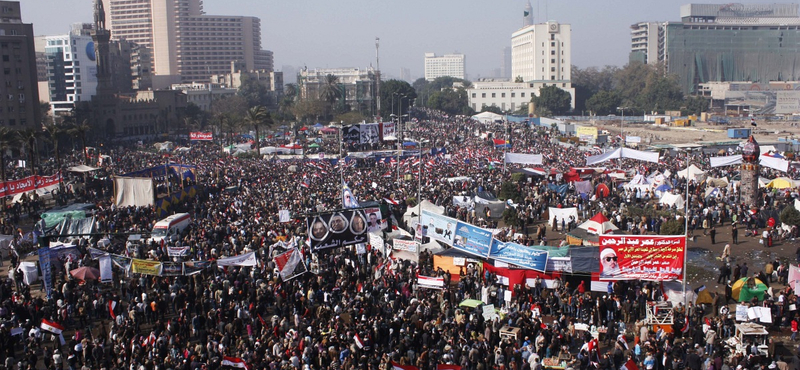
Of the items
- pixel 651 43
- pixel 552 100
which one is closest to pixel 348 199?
pixel 552 100

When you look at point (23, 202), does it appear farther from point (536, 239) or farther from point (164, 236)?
point (536, 239)

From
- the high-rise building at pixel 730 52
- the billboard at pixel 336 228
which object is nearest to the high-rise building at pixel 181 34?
the high-rise building at pixel 730 52

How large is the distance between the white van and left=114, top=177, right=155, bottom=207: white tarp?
4222 millimetres

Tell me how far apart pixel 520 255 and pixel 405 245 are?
3.99m

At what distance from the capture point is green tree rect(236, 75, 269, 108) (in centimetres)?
13162

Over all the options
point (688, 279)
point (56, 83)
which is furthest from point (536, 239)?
point (56, 83)

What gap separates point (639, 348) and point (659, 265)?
2512 millimetres

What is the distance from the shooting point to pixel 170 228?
25.4m

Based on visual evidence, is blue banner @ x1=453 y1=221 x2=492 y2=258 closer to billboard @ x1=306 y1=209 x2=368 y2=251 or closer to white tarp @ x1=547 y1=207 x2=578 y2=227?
billboard @ x1=306 y1=209 x2=368 y2=251

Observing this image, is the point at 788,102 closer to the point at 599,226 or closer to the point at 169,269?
the point at 599,226

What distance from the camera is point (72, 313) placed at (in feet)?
58.3

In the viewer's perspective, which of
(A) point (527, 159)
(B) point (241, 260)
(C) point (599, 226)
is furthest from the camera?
(A) point (527, 159)

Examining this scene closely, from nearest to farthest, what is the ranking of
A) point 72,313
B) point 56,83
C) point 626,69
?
point 72,313 → point 56,83 → point 626,69

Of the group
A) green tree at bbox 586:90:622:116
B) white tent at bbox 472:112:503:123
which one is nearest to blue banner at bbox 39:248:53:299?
white tent at bbox 472:112:503:123
